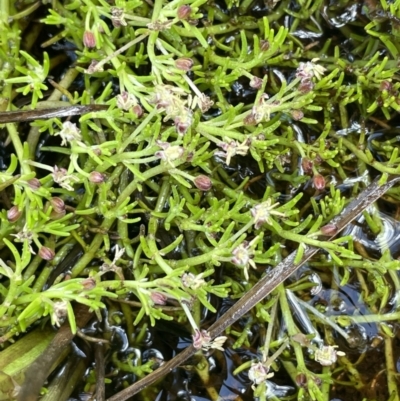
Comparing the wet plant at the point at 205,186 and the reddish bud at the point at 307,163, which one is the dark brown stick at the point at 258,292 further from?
the reddish bud at the point at 307,163

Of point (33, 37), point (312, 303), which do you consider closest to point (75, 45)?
point (33, 37)

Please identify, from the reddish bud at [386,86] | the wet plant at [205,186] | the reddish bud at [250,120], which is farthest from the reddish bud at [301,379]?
the reddish bud at [386,86]

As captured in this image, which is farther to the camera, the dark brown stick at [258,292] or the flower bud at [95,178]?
the dark brown stick at [258,292]

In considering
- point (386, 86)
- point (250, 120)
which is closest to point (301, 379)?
point (250, 120)

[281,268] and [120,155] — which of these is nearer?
[120,155]

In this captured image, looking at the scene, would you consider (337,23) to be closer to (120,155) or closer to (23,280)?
(120,155)

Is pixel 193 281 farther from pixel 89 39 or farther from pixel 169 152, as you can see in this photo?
pixel 89 39

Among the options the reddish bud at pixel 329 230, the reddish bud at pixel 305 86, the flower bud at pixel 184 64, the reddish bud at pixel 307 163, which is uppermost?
the flower bud at pixel 184 64
